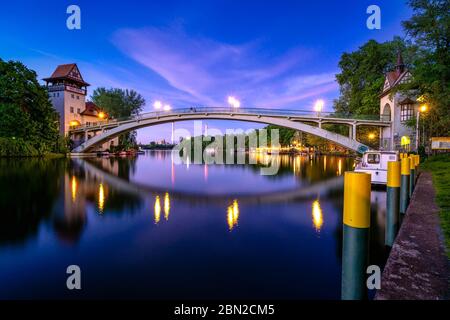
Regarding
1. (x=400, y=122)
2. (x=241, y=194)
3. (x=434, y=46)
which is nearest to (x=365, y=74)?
(x=400, y=122)

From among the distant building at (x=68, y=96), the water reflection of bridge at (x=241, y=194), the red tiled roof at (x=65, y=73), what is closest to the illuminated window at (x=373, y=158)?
the water reflection of bridge at (x=241, y=194)

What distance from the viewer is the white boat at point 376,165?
1335 centimetres

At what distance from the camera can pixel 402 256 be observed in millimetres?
4309

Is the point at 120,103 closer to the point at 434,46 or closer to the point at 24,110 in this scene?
the point at 24,110

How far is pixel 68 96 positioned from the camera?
4981cm

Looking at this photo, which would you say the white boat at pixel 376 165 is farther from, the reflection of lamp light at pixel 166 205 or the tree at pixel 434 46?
the reflection of lamp light at pixel 166 205

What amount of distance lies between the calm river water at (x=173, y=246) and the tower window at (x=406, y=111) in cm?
2851

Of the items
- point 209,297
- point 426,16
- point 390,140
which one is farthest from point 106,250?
point 390,140

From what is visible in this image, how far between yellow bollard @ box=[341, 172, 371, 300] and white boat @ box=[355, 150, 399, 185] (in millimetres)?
11477

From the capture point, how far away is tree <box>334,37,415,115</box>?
42.8m

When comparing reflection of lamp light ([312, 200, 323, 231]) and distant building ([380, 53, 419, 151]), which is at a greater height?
distant building ([380, 53, 419, 151])

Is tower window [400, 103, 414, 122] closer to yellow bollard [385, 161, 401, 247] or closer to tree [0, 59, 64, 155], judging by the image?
yellow bollard [385, 161, 401, 247]

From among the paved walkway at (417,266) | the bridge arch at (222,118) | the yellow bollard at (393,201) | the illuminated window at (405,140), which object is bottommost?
the paved walkway at (417,266)

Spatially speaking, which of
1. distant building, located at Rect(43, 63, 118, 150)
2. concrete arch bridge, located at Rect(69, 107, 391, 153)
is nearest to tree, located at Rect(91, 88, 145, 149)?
distant building, located at Rect(43, 63, 118, 150)
